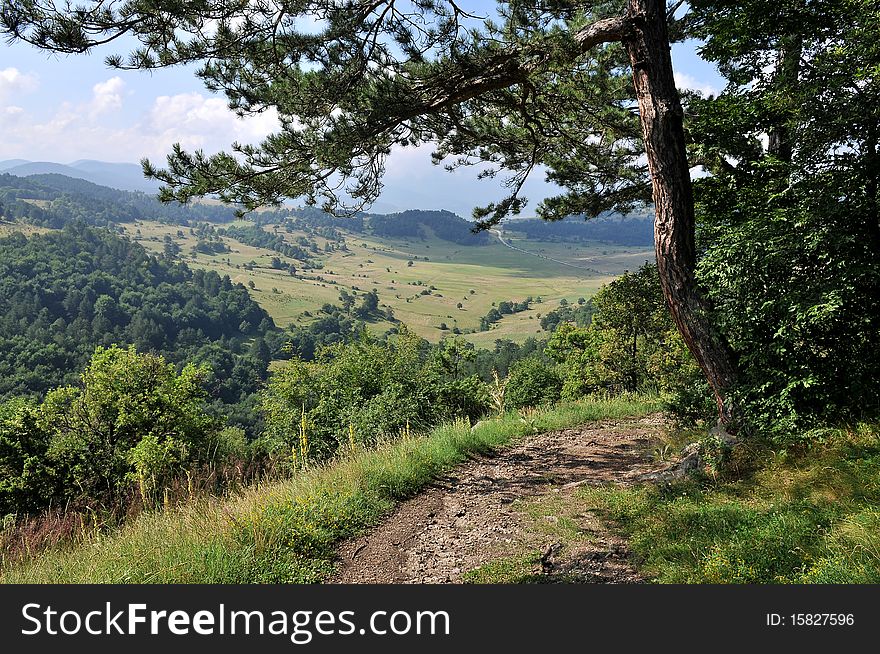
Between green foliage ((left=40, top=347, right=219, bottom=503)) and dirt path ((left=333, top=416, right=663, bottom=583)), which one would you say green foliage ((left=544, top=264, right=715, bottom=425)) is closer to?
dirt path ((left=333, top=416, right=663, bottom=583))

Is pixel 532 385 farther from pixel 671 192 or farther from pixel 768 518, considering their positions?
pixel 768 518

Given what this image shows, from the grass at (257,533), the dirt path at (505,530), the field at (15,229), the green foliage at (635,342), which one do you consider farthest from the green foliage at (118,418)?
the field at (15,229)

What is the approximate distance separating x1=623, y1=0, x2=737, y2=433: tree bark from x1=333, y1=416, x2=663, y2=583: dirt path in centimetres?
161

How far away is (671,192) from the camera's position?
511 centimetres

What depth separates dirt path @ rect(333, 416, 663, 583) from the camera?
3.76m

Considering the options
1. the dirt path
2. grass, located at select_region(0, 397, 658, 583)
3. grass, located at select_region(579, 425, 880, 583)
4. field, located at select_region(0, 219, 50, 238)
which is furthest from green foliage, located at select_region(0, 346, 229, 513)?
field, located at select_region(0, 219, 50, 238)

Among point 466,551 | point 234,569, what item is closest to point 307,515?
point 234,569

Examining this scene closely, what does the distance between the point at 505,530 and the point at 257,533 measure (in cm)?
215

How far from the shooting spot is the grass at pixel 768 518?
3084 mm

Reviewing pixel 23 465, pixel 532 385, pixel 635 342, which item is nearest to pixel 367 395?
pixel 635 342

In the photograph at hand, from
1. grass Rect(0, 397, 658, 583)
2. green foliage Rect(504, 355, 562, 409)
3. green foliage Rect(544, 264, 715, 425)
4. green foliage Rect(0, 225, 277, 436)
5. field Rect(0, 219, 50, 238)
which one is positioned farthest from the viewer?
field Rect(0, 219, 50, 238)

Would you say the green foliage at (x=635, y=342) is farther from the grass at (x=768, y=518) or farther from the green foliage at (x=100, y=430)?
the green foliage at (x=100, y=430)

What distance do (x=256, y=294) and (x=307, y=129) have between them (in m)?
154

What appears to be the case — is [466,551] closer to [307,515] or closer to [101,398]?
[307,515]
